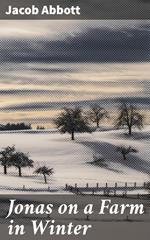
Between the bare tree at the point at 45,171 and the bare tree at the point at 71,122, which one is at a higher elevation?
the bare tree at the point at 71,122

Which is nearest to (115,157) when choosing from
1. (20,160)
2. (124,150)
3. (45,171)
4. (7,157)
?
(124,150)

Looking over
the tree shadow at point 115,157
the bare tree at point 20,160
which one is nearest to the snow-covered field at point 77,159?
the tree shadow at point 115,157

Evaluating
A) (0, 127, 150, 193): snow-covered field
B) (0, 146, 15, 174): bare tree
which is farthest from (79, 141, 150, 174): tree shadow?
(0, 146, 15, 174): bare tree

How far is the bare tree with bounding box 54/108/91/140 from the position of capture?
21016 millimetres

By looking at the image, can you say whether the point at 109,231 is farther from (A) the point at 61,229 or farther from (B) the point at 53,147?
(B) the point at 53,147

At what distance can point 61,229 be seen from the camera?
17.5 metres

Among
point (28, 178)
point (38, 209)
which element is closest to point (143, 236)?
point (38, 209)

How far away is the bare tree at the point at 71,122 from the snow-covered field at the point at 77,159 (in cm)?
127

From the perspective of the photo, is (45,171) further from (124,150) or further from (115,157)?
(124,150)

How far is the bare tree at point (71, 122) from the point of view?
2102cm

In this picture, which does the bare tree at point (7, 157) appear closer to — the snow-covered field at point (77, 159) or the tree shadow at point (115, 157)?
the snow-covered field at point (77, 159)

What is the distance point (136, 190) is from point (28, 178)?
409cm

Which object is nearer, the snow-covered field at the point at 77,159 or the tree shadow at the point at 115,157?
the snow-covered field at the point at 77,159

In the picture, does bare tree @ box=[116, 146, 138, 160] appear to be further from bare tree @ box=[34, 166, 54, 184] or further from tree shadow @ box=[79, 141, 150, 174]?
bare tree @ box=[34, 166, 54, 184]
